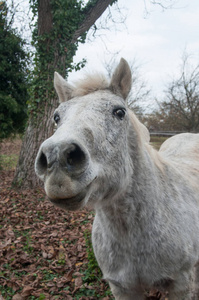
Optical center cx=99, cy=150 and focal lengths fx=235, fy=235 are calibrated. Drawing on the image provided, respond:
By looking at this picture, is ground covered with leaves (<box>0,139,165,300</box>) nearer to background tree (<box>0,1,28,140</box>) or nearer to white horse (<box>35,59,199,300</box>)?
white horse (<box>35,59,199,300</box>)

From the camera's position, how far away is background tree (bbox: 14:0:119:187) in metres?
7.03

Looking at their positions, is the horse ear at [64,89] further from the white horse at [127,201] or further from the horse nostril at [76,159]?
the horse nostril at [76,159]

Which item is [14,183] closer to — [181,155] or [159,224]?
[181,155]

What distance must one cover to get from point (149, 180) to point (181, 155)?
1.86 metres

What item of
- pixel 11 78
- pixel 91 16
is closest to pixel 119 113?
pixel 91 16

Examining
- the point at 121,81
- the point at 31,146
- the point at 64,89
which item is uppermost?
the point at 121,81

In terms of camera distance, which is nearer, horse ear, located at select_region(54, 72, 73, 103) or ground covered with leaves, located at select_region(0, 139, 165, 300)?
horse ear, located at select_region(54, 72, 73, 103)

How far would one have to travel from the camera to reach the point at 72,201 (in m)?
1.45

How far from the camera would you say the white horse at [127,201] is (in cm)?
169

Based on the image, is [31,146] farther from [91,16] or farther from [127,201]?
[127,201]

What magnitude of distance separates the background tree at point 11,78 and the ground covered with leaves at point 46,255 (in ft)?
15.8

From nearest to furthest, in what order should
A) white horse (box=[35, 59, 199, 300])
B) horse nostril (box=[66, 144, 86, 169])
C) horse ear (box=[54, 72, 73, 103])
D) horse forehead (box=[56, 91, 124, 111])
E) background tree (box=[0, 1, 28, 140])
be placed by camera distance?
horse nostril (box=[66, 144, 86, 169]) → white horse (box=[35, 59, 199, 300]) → horse forehead (box=[56, 91, 124, 111]) → horse ear (box=[54, 72, 73, 103]) → background tree (box=[0, 1, 28, 140])

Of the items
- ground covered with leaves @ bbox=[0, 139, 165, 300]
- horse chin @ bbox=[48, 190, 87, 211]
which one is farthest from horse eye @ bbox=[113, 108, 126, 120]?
ground covered with leaves @ bbox=[0, 139, 165, 300]

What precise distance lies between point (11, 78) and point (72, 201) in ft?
33.3
